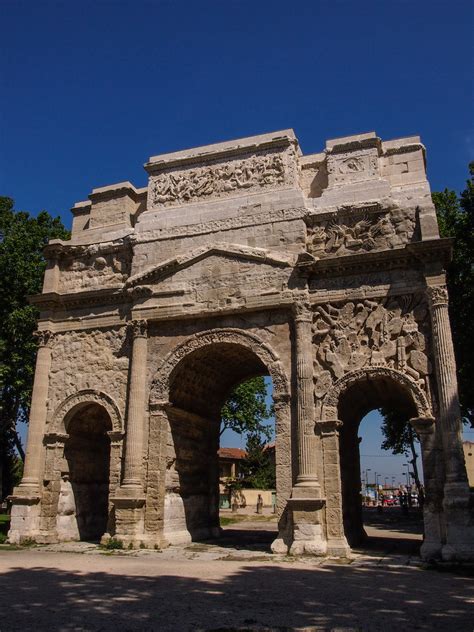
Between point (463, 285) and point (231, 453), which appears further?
point (231, 453)

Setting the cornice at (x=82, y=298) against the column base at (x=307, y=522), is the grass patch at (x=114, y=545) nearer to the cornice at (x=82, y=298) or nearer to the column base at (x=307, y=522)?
the column base at (x=307, y=522)

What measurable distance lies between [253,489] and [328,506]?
90.2ft

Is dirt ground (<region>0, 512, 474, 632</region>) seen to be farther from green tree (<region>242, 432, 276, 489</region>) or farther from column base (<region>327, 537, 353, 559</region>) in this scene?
green tree (<region>242, 432, 276, 489</region>)

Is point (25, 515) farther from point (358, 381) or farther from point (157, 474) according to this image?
point (358, 381)

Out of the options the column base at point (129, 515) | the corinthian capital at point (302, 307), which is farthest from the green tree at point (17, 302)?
the corinthian capital at point (302, 307)

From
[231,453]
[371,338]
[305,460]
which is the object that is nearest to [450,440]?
[371,338]

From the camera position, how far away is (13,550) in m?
13.7

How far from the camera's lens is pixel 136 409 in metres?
14.9

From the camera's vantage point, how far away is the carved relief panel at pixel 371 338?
43.7 feet

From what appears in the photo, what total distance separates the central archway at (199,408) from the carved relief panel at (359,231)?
313 centimetres

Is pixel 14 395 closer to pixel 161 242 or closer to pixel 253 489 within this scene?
pixel 161 242

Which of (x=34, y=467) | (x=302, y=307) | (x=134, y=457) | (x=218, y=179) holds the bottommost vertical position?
(x=34, y=467)

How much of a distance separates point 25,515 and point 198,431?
17.1 ft

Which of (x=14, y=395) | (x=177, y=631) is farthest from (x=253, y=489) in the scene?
(x=177, y=631)
